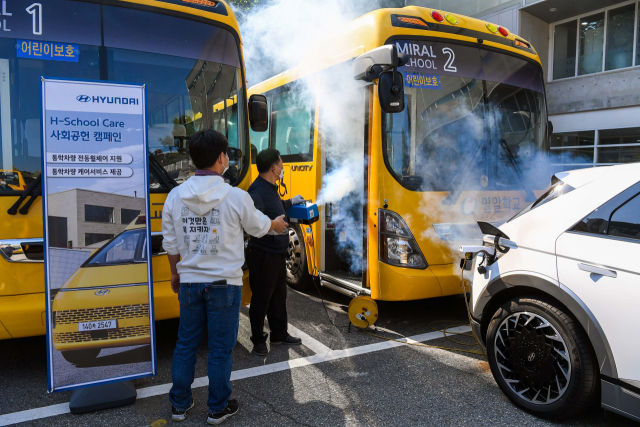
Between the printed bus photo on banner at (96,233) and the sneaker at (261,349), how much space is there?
1.08 meters

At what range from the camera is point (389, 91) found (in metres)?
4.23

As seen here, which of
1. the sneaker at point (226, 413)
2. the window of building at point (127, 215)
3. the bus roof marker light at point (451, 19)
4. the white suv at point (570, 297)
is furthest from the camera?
the bus roof marker light at point (451, 19)

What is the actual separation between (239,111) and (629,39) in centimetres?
1404

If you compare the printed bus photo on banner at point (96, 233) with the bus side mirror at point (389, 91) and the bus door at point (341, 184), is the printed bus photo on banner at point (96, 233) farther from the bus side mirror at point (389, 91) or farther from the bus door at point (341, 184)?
the bus door at point (341, 184)

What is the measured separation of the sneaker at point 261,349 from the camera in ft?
13.7

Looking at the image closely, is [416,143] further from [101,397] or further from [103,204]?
[101,397]

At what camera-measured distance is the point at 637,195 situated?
2756 mm

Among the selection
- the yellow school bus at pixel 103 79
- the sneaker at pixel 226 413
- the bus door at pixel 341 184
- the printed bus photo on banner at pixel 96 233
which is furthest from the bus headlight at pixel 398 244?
the printed bus photo on banner at pixel 96 233

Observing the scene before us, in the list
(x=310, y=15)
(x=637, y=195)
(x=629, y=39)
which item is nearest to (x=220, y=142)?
(x=637, y=195)

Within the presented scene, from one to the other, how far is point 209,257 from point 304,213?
1.38m

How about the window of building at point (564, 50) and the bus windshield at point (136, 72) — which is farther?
the window of building at point (564, 50)

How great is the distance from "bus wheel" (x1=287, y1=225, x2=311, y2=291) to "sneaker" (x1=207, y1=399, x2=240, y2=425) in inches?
121

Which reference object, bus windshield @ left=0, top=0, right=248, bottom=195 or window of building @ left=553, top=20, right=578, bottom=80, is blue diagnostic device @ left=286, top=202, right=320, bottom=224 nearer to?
bus windshield @ left=0, top=0, right=248, bottom=195

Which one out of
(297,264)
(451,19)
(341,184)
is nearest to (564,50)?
(451,19)
